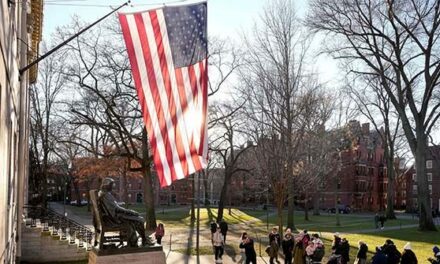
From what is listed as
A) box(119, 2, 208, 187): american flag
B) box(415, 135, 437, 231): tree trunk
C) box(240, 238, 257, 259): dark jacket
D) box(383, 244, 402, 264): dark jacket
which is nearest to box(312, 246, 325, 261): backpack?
box(383, 244, 402, 264): dark jacket

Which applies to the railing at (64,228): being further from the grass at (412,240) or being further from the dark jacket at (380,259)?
the grass at (412,240)

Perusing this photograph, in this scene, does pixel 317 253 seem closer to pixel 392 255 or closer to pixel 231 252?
pixel 392 255

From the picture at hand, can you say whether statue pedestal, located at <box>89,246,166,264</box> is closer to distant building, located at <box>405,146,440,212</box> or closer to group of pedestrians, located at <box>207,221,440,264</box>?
group of pedestrians, located at <box>207,221,440,264</box>

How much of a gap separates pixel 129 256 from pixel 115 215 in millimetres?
1077

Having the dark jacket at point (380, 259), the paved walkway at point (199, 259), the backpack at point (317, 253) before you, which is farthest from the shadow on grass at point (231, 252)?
the dark jacket at point (380, 259)

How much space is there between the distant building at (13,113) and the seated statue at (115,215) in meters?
2.16

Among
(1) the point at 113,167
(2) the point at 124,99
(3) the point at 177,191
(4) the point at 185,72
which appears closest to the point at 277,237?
(4) the point at 185,72

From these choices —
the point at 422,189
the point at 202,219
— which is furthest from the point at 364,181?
the point at 422,189

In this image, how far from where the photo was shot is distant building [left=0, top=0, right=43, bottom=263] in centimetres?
846

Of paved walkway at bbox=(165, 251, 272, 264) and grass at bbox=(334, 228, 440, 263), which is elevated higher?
paved walkway at bbox=(165, 251, 272, 264)

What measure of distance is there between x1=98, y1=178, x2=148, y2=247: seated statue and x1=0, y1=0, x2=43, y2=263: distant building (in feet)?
7.07

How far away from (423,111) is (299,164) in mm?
14284

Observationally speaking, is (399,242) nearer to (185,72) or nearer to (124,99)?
(124,99)

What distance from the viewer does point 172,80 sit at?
10.8 m
